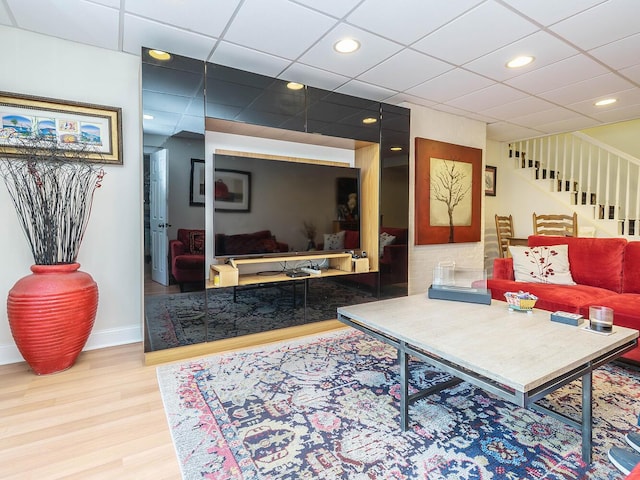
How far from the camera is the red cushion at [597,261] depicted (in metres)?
2.95

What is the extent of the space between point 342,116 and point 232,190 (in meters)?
1.32

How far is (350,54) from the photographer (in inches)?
104

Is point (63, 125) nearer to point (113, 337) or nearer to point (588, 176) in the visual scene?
point (113, 337)

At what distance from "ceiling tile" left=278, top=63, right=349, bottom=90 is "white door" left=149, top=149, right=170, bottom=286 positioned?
1328 mm

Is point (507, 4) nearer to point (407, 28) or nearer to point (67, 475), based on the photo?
point (407, 28)

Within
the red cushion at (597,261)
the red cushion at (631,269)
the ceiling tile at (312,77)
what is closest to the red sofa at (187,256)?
the ceiling tile at (312,77)

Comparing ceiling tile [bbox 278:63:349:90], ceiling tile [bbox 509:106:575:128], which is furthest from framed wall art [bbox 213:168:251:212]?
ceiling tile [bbox 509:106:575:128]

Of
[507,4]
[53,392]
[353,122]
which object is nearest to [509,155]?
[353,122]

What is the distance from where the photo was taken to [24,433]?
1.63m

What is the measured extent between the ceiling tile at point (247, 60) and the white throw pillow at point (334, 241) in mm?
1636

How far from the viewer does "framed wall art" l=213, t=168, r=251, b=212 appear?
2.87 m

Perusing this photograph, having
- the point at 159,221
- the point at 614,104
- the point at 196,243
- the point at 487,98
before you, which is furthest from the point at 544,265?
the point at 159,221

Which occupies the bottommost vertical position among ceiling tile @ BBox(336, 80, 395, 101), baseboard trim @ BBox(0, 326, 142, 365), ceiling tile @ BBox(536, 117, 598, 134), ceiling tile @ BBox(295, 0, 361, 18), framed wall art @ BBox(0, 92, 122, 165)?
baseboard trim @ BBox(0, 326, 142, 365)

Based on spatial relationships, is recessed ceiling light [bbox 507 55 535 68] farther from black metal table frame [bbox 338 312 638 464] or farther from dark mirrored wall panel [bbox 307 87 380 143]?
black metal table frame [bbox 338 312 638 464]
